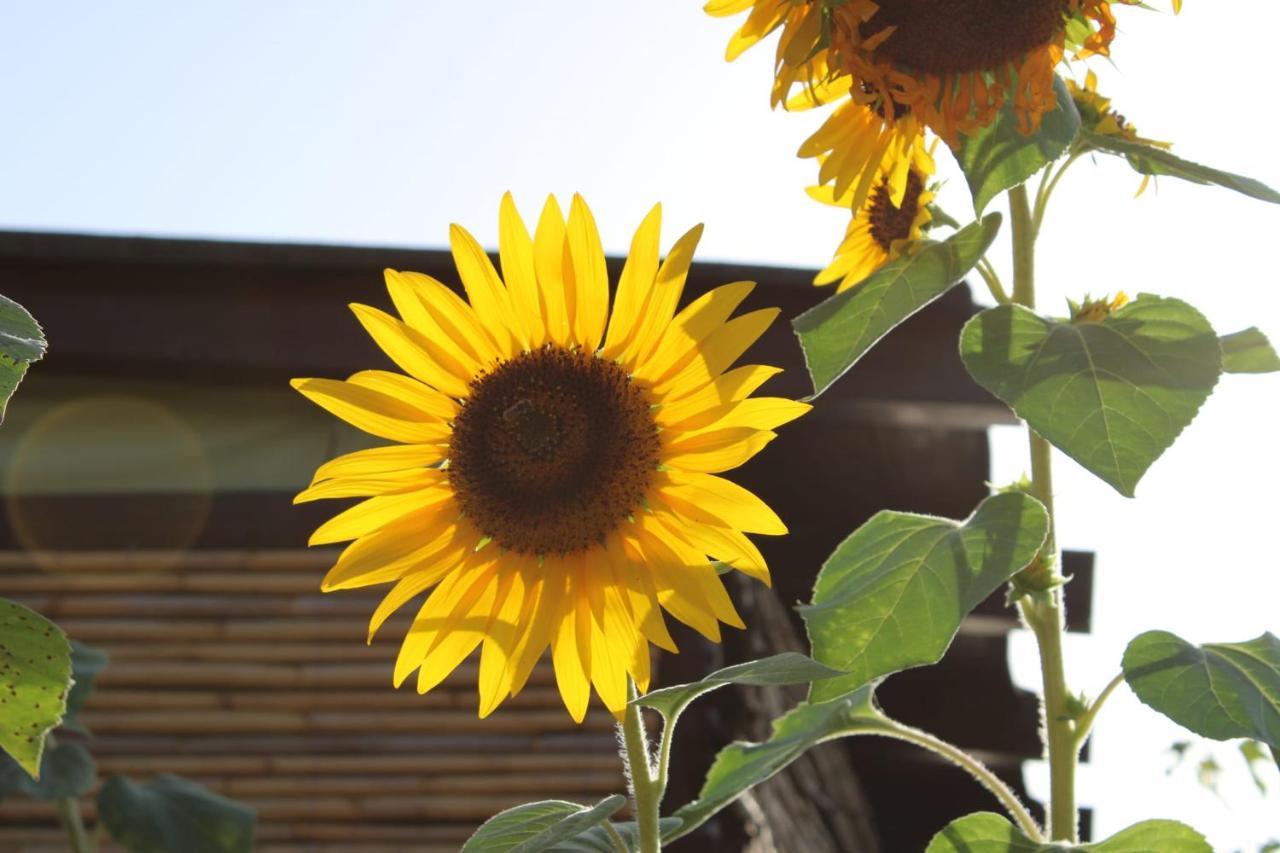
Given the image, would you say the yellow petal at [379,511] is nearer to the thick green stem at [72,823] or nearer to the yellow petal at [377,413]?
the yellow petal at [377,413]

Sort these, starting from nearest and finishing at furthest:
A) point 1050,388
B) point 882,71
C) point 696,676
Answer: point 1050,388
point 882,71
point 696,676

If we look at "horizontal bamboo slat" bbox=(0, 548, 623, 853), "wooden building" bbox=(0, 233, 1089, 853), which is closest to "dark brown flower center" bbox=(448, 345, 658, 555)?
"wooden building" bbox=(0, 233, 1089, 853)

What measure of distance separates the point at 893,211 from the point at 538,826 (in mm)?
835

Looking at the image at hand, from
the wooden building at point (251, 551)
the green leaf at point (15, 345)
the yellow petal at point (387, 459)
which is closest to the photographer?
the green leaf at point (15, 345)

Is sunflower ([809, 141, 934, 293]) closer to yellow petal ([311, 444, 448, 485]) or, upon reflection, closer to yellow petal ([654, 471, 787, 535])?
yellow petal ([654, 471, 787, 535])

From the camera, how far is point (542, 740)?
4035mm

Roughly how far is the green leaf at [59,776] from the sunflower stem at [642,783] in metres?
2.12

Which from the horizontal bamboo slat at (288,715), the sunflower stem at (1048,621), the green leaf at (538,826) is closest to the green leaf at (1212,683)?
the sunflower stem at (1048,621)

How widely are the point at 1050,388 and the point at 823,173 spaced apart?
0.40m

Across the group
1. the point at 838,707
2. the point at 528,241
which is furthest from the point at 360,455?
the point at 838,707

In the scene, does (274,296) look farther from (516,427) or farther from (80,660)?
(516,427)

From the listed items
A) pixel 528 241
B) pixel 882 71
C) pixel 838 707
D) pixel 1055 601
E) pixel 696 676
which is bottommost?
pixel 696 676

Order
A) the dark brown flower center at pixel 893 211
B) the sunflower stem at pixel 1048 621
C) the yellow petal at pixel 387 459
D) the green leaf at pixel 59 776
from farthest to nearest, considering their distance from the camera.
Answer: the green leaf at pixel 59 776 < the dark brown flower center at pixel 893 211 < the yellow petal at pixel 387 459 < the sunflower stem at pixel 1048 621

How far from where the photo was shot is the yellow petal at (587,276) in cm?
133
